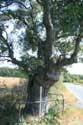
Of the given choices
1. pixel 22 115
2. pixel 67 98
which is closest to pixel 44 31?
pixel 22 115

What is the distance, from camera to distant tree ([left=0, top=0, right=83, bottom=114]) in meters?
16.7

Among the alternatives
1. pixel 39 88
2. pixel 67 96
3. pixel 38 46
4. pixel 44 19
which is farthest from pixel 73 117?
pixel 67 96

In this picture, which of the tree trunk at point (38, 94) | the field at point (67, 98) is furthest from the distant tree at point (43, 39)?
the field at point (67, 98)

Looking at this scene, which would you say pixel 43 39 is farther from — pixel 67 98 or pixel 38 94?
pixel 67 98

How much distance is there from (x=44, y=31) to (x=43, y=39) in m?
0.37

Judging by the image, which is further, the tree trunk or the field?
the field

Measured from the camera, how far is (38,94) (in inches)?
747

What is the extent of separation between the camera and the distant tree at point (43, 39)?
1670 centimetres

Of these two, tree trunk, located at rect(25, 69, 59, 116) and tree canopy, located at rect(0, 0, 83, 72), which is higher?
tree canopy, located at rect(0, 0, 83, 72)

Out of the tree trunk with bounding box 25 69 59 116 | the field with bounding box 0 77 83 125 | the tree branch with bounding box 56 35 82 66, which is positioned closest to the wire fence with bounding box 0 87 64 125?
the tree trunk with bounding box 25 69 59 116

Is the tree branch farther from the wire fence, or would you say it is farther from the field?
the field

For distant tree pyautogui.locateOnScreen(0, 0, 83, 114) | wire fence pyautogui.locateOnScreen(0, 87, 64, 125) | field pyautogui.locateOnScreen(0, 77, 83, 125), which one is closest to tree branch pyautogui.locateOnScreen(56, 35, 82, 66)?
distant tree pyautogui.locateOnScreen(0, 0, 83, 114)

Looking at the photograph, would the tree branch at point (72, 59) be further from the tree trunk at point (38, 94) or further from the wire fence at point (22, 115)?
the wire fence at point (22, 115)

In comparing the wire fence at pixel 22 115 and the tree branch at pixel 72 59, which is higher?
the tree branch at pixel 72 59
